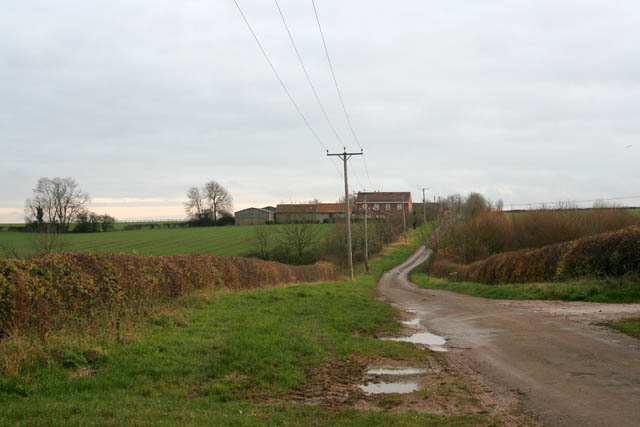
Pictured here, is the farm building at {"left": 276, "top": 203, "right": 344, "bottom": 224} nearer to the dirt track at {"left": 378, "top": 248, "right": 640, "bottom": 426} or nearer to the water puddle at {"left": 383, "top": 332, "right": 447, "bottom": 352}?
the dirt track at {"left": 378, "top": 248, "right": 640, "bottom": 426}

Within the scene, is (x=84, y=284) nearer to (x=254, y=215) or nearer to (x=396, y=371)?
(x=396, y=371)

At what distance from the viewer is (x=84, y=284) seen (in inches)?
487

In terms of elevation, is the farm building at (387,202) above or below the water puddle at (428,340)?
above

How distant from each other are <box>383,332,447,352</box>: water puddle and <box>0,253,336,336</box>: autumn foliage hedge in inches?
276

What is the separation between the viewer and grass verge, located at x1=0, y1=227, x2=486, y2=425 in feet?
20.2

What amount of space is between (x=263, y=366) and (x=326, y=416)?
8.12 ft

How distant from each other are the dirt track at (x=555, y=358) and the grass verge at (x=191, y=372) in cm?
128

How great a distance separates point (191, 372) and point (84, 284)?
18.3 ft

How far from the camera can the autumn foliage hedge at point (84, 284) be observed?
32.6 ft

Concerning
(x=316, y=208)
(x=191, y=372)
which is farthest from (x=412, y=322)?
(x=316, y=208)

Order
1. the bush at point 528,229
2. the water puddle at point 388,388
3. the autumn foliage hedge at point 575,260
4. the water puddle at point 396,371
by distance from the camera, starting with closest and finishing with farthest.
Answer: the water puddle at point 388,388 < the water puddle at point 396,371 < the autumn foliage hedge at point 575,260 < the bush at point 528,229

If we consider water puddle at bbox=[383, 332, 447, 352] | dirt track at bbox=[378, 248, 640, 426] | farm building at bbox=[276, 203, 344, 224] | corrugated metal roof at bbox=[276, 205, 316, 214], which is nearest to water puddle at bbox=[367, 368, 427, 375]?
dirt track at bbox=[378, 248, 640, 426]

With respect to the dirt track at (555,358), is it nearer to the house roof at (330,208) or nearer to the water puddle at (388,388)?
the water puddle at (388,388)

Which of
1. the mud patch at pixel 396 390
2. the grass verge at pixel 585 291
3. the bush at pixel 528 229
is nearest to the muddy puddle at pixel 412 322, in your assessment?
the mud patch at pixel 396 390
